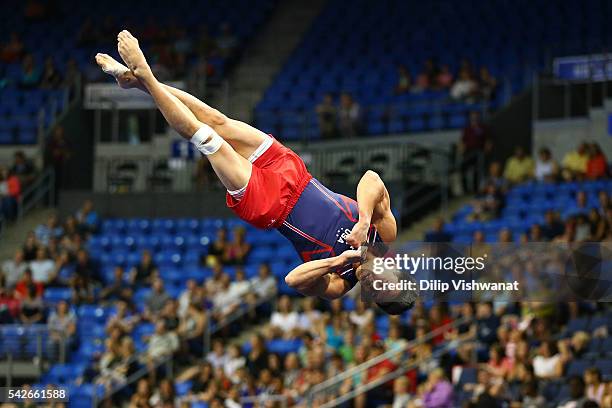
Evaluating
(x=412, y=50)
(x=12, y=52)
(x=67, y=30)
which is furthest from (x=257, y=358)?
(x=67, y=30)

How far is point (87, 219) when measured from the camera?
21.5 meters

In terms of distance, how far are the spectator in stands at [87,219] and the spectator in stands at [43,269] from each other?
131cm

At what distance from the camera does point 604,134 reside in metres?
19.5

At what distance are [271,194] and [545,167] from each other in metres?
10.2

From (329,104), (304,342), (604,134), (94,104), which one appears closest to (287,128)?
(329,104)

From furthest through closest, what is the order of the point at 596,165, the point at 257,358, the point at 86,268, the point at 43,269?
the point at 43,269 → the point at 86,268 → the point at 596,165 → the point at 257,358

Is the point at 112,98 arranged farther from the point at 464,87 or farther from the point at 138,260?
the point at 464,87

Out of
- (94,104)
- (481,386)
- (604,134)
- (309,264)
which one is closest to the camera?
(309,264)

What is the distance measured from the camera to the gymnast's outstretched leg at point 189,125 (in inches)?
337

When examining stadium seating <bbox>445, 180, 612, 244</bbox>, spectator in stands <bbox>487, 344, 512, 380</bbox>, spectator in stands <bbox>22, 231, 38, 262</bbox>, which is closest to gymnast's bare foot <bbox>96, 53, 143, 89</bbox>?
spectator in stands <bbox>487, 344, 512, 380</bbox>

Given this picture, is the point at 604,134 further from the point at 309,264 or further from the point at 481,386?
the point at 309,264

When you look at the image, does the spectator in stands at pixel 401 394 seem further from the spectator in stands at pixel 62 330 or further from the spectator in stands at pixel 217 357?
the spectator in stands at pixel 62 330

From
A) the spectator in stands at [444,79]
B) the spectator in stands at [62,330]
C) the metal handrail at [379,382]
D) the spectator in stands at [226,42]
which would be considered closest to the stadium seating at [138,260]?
the spectator in stands at [62,330]

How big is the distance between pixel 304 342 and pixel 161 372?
2453 mm
